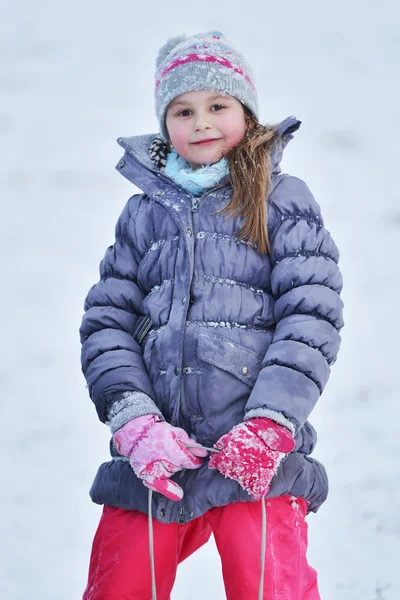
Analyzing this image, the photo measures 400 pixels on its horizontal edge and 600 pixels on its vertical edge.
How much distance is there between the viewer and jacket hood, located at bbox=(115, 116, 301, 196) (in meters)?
2.71

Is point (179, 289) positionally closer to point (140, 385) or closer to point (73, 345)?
point (140, 385)

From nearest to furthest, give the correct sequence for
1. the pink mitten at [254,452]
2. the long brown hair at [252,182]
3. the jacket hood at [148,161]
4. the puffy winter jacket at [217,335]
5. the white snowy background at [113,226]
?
the pink mitten at [254,452]
the puffy winter jacket at [217,335]
the long brown hair at [252,182]
the jacket hood at [148,161]
the white snowy background at [113,226]

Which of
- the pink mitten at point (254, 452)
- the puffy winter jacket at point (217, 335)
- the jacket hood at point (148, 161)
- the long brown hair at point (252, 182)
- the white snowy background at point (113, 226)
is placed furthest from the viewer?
the white snowy background at point (113, 226)

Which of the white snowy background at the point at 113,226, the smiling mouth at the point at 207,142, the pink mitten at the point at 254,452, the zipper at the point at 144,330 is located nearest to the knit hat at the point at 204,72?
the smiling mouth at the point at 207,142

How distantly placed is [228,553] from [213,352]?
1.53 feet

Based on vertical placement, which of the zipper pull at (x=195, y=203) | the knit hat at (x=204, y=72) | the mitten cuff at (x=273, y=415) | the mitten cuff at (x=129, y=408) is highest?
the knit hat at (x=204, y=72)

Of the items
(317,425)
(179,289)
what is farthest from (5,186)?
(179,289)

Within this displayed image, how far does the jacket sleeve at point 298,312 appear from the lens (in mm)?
2434

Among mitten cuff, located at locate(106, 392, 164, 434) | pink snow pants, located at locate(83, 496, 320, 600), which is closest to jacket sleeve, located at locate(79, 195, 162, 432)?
mitten cuff, located at locate(106, 392, 164, 434)

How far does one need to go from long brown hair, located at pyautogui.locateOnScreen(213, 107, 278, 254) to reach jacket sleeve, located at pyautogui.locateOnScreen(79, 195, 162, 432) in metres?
0.30

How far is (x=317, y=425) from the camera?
4.04 meters

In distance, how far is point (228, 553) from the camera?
2.47 meters

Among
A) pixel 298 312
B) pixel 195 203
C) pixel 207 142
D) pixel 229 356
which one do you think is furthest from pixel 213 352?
pixel 207 142

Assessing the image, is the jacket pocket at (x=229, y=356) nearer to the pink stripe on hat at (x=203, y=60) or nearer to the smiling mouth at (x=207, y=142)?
the smiling mouth at (x=207, y=142)
